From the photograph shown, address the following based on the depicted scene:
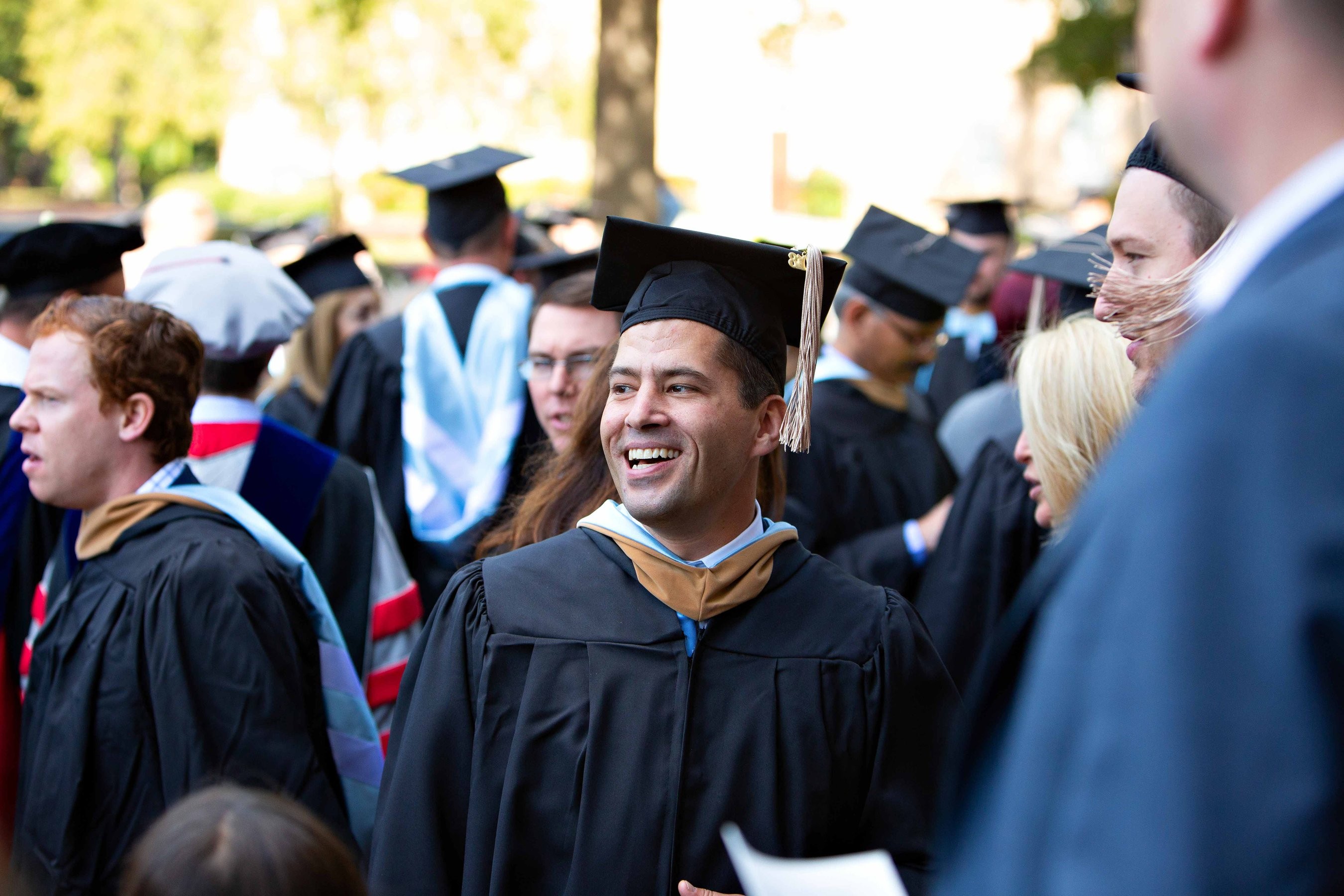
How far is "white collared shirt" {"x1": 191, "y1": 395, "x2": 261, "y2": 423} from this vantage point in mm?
3344

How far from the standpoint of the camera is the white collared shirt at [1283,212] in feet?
2.58

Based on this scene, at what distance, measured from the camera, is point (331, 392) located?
16.2 ft

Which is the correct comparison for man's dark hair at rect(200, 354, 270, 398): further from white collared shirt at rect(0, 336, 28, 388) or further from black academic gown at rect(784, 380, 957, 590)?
black academic gown at rect(784, 380, 957, 590)

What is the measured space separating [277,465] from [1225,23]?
3.02m

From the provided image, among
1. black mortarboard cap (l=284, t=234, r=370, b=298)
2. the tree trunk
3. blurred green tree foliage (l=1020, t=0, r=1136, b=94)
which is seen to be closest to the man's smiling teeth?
black mortarboard cap (l=284, t=234, r=370, b=298)

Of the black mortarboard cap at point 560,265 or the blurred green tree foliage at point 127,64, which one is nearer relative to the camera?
the black mortarboard cap at point 560,265

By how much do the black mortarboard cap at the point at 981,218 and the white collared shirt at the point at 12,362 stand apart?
5.23 meters

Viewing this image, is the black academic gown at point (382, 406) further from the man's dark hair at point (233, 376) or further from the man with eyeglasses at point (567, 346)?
the man's dark hair at point (233, 376)

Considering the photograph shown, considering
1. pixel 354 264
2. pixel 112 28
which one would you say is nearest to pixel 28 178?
pixel 112 28

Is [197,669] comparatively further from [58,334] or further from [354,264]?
[354,264]

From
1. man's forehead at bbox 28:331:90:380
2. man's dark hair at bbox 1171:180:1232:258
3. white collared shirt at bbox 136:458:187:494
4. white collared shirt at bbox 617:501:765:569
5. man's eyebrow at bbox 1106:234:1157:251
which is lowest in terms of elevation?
white collared shirt at bbox 136:458:187:494

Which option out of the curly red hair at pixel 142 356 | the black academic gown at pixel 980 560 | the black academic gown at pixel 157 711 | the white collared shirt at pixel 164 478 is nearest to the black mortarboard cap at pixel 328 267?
the curly red hair at pixel 142 356

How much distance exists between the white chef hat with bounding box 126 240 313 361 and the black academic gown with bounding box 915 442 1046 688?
2075 millimetres

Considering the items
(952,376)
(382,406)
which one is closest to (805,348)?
(382,406)
